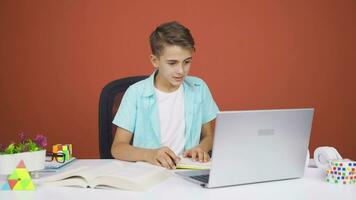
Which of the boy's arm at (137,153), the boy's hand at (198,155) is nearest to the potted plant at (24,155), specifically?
the boy's arm at (137,153)

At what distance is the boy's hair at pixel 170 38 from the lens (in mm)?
2217

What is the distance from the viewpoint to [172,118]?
241 centimetres

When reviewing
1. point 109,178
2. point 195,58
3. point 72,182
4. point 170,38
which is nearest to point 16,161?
point 72,182

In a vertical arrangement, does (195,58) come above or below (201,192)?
above

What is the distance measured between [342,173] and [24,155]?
97 cm

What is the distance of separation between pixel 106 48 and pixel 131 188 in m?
1.91

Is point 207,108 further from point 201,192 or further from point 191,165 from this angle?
point 201,192

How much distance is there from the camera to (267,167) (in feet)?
5.31

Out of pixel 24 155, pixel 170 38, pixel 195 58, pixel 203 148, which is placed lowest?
pixel 203 148

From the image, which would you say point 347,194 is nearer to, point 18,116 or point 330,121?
point 330,121

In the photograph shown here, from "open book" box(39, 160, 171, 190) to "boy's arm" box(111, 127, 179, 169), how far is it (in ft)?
0.49

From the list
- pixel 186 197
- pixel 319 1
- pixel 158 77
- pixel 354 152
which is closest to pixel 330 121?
pixel 354 152

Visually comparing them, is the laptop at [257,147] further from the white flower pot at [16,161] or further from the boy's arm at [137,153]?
the white flower pot at [16,161]

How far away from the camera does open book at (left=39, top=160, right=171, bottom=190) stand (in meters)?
1.53
